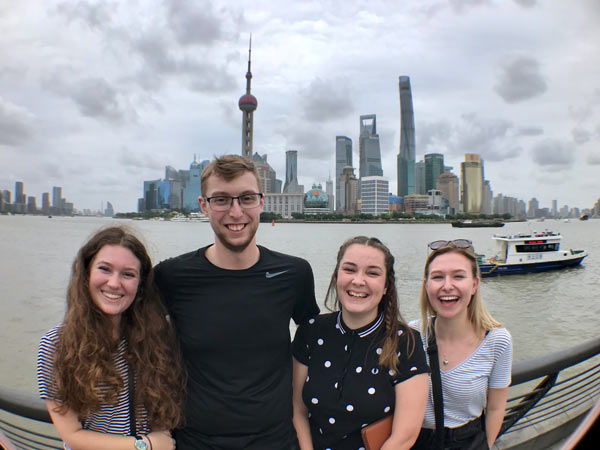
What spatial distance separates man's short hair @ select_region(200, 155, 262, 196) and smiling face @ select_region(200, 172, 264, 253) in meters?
0.02

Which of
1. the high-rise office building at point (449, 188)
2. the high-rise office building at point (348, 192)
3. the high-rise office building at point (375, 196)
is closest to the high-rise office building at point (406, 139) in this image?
the high-rise office building at point (348, 192)

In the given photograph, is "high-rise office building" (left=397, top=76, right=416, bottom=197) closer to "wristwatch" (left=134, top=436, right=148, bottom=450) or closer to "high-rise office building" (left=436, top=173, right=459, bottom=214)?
"high-rise office building" (left=436, top=173, right=459, bottom=214)

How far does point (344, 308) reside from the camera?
1899 millimetres

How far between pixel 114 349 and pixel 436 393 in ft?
4.91

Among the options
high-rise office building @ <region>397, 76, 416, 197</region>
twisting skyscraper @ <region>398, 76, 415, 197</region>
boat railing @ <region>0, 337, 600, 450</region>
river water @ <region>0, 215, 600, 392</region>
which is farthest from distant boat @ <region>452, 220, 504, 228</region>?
high-rise office building @ <region>397, 76, 416, 197</region>

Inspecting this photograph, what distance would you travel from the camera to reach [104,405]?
1.63 meters

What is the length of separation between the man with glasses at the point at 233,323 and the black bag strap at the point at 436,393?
2.25 feet

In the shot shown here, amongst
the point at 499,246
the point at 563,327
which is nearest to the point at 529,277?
the point at 499,246

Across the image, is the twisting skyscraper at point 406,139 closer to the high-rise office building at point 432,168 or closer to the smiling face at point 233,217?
the high-rise office building at point 432,168

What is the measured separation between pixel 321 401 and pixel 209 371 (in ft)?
1.84

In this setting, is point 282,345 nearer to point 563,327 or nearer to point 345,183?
point 563,327

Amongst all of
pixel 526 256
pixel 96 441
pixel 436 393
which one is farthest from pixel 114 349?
pixel 526 256

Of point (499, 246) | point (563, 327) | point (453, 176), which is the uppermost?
→ point (453, 176)

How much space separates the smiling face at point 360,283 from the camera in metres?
1.81
